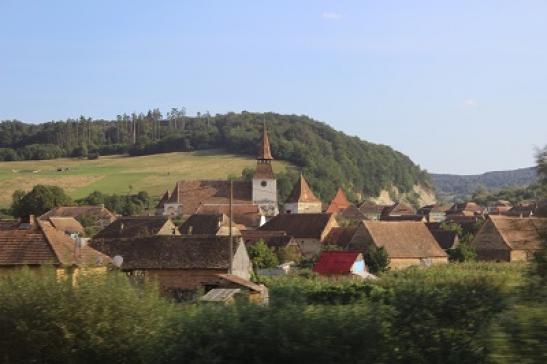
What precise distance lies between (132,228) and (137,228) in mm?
599

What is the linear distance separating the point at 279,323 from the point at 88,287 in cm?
317

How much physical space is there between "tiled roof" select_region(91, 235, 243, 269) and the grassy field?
82821 millimetres

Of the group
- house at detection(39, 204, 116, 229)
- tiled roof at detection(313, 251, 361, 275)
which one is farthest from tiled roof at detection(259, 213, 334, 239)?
house at detection(39, 204, 116, 229)

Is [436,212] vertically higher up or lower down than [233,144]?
lower down

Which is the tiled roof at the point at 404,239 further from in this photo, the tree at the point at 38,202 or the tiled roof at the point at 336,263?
the tree at the point at 38,202

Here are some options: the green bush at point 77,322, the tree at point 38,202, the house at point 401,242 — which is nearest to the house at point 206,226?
the house at point 401,242

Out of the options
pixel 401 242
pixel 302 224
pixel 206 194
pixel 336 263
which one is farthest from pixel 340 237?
pixel 206 194

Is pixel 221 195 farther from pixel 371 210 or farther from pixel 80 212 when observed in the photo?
pixel 371 210

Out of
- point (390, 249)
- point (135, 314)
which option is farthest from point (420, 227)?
point (135, 314)

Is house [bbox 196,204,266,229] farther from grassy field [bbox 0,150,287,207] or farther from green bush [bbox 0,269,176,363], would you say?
green bush [bbox 0,269,176,363]

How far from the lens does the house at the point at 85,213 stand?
310ft

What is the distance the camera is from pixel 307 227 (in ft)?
252

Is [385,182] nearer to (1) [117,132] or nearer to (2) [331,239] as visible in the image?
(1) [117,132]

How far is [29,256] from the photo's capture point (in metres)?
27.4
